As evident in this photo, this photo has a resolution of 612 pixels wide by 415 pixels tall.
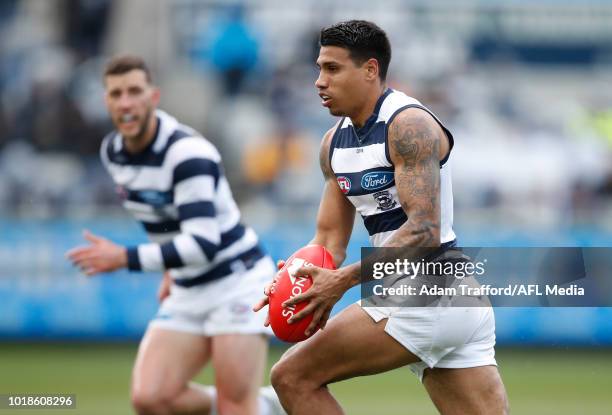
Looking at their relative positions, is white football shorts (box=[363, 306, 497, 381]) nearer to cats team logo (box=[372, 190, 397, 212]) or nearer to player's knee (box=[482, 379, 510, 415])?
player's knee (box=[482, 379, 510, 415])

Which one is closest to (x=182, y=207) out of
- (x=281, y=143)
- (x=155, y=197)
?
(x=155, y=197)

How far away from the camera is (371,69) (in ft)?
18.8

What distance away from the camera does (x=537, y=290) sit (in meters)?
7.18

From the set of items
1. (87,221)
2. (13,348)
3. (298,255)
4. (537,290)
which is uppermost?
(298,255)

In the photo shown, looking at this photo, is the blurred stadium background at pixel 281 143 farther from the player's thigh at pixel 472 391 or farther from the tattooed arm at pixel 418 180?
the tattooed arm at pixel 418 180

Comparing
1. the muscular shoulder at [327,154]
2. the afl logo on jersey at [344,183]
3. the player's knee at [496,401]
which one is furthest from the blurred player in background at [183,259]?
the player's knee at [496,401]

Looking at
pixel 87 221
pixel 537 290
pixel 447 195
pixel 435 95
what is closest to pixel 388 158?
pixel 447 195

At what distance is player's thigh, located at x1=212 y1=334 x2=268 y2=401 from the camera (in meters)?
7.14

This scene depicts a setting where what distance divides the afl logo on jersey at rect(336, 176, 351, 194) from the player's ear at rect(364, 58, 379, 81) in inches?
19.5

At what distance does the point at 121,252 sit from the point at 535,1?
12444 millimetres

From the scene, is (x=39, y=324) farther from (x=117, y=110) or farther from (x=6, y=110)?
(x=117, y=110)

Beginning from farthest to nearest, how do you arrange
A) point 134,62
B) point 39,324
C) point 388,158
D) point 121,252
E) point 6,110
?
point 6,110, point 39,324, point 134,62, point 121,252, point 388,158

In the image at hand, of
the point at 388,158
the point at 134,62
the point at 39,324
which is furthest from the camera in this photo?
the point at 39,324

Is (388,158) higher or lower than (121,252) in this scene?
higher
